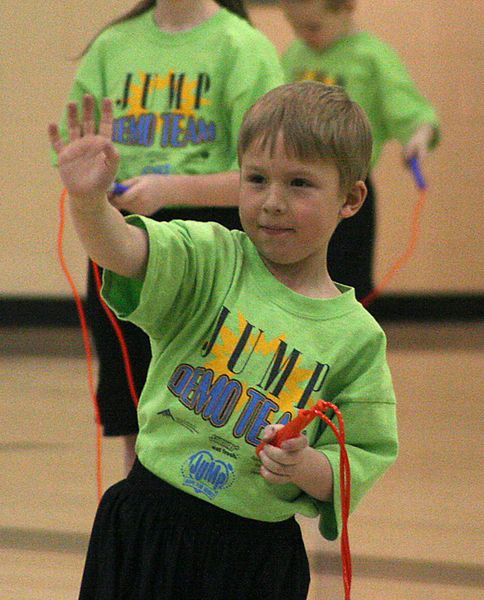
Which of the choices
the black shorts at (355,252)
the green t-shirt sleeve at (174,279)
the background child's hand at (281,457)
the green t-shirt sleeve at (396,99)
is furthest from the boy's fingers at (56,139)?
the green t-shirt sleeve at (396,99)

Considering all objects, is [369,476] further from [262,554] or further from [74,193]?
[74,193]

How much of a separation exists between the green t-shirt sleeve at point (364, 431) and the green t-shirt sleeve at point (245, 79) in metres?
0.78

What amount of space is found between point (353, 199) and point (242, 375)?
0.25m

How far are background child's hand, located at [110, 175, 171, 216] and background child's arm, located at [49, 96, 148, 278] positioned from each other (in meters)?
0.60

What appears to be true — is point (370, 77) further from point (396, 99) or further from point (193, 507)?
point (193, 507)

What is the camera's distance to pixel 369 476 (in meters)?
1.33

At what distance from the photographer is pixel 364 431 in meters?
1.33

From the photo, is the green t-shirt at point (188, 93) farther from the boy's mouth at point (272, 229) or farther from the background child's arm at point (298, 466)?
the background child's arm at point (298, 466)

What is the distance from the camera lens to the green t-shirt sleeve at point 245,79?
2033 mm

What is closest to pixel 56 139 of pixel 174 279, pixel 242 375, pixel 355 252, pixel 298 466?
pixel 174 279

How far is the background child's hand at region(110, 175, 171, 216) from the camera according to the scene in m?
1.84

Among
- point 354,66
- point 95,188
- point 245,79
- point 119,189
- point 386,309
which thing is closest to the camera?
point 95,188

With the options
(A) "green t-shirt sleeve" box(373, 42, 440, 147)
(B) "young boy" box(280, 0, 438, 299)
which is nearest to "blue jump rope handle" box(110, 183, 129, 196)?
(B) "young boy" box(280, 0, 438, 299)

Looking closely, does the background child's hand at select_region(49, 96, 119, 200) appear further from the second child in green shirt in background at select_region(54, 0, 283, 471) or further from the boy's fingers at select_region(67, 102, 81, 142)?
the second child in green shirt in background at select_region(54, 0, 283, 471)
